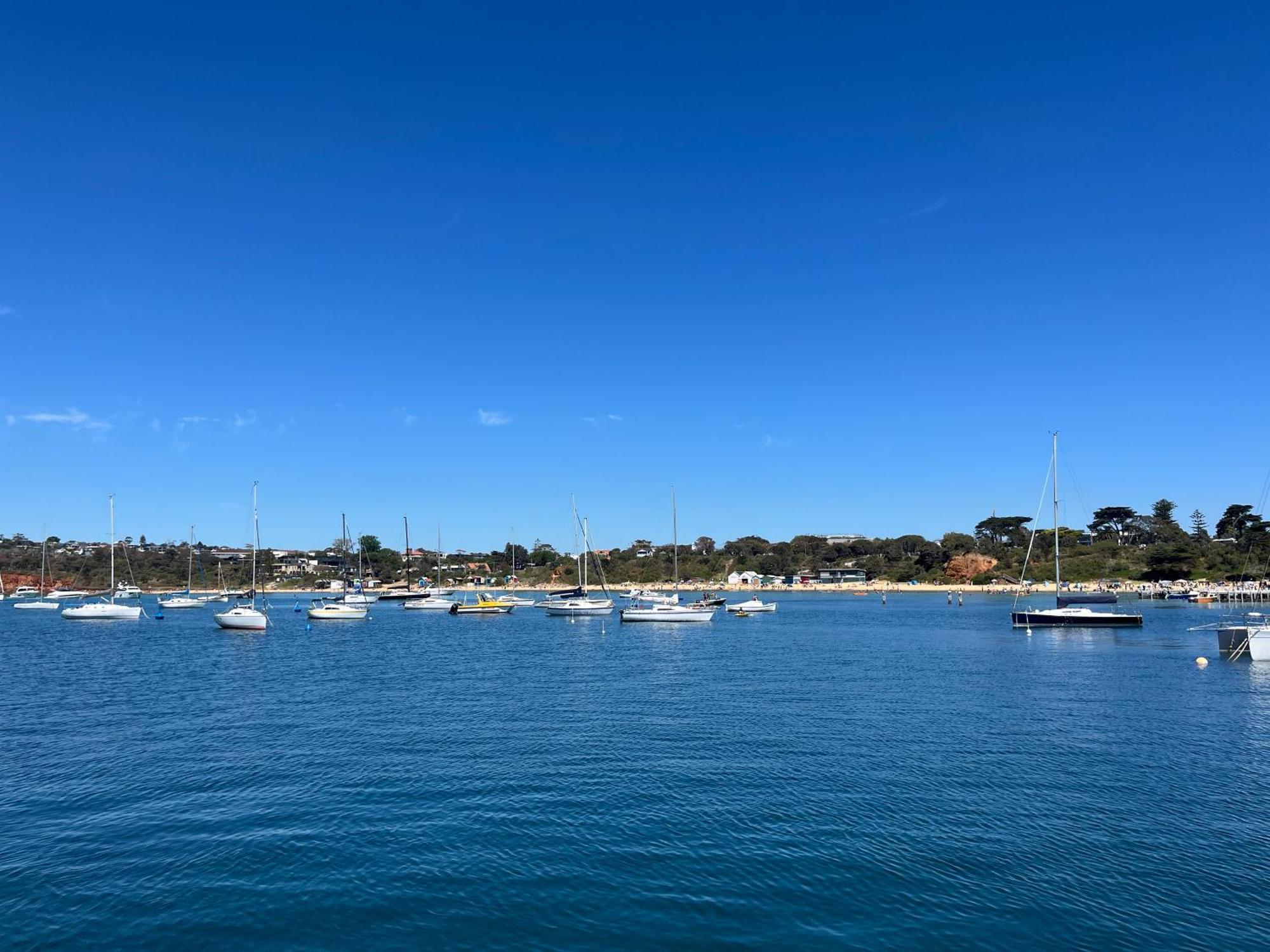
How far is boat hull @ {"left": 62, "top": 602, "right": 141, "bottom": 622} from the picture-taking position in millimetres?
104750

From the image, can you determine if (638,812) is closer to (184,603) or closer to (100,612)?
(100,612)

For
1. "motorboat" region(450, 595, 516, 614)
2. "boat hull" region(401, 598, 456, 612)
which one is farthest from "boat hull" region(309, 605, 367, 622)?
"boat hull" region(401, 598, 456, 612)

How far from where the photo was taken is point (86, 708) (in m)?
38.5

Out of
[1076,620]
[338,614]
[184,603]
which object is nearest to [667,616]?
[338,614]

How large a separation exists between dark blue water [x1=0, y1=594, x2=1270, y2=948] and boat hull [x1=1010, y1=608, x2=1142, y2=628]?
3811 cm

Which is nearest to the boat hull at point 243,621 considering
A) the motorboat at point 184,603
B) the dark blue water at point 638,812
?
the dark blue water at point 638,812

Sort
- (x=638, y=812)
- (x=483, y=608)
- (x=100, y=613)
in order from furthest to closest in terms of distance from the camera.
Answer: (x=483, y=608) < (x=100, y=613) < (x=638, y=812)

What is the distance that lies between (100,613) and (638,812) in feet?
360

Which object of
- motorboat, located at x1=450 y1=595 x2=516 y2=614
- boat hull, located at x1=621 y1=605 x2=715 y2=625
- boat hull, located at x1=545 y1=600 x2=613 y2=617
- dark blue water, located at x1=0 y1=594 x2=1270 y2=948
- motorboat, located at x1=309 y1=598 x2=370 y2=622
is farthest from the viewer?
motorboat, located at x1=450 y1=595 x2=516 y2=614

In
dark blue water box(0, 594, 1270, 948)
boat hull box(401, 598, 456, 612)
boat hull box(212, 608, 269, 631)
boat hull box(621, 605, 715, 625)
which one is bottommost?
boat hull box(401, 598, 456, 612)

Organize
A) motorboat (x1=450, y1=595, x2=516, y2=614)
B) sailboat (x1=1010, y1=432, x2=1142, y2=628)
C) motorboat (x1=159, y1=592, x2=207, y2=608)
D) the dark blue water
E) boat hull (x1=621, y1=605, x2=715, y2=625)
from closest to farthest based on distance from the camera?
the dark blue water, sailboat (x1=1010, y1=432, x2=1142, y2=628), boat hull (x1=621, y1=605, x2=715, y2=625), motorboat (x1=450, y1=595, x2=516, y2=614), motorboat (x1=159, y1=592, x2=207, y2=608)

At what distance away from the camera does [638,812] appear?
2173 cm

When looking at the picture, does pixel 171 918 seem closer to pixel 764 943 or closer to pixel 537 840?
pixel 537 840

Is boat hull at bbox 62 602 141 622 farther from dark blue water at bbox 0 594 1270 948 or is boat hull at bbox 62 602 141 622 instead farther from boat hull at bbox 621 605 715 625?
dark blue water at bbox 0 594 1270 948
